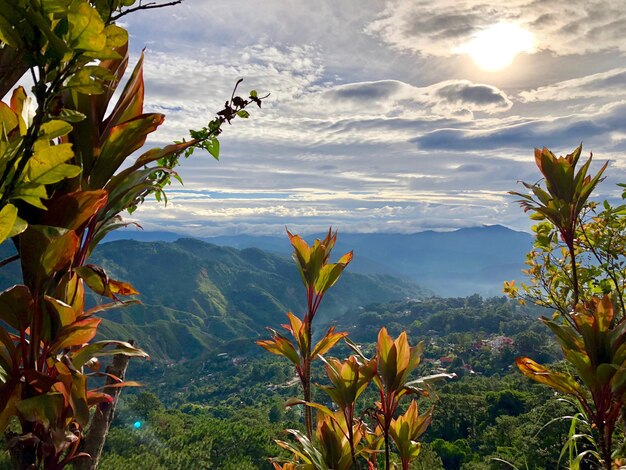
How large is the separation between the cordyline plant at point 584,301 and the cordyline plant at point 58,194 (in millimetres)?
1259

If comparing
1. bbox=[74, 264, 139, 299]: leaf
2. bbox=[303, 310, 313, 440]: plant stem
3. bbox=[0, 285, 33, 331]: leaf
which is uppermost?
bbox=[74, 264, 139, 299]: leaf

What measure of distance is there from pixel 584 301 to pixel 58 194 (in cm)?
178

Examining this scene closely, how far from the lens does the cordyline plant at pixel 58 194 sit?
606mm

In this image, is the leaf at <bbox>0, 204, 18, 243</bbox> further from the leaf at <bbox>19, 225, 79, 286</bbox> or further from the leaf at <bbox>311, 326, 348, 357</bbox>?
the leaf at <bbox>311, 326, 348, 357</bbox>

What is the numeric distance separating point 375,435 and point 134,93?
148 cm

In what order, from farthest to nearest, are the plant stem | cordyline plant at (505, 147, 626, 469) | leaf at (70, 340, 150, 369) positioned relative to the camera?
the plant stem → cordyline plant at (505, 147, 626, 469) → leaf at (70, 340, 150, 369)

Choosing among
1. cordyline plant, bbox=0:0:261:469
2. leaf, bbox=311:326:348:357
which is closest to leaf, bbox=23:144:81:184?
cordyline plant, bbox=0:0:261:469

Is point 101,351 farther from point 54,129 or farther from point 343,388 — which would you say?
point 343,388

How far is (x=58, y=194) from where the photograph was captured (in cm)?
83

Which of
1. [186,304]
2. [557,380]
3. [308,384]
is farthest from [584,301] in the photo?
[186,304]

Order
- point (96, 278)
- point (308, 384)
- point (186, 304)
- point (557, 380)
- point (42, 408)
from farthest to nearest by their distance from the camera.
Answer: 1. point (186, 304)
2. point (308, 384)
3. point (557, 380)
4. point (96, 278)
5. point (42, 408)

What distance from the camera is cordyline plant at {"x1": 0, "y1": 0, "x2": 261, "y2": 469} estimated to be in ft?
1.99

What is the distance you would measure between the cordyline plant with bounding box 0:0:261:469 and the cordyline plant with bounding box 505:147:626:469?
1.26 metres

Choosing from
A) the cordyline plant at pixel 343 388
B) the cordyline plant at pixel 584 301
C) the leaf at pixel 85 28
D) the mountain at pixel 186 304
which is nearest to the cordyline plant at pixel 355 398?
the cordyline plant at pixel 343 388
